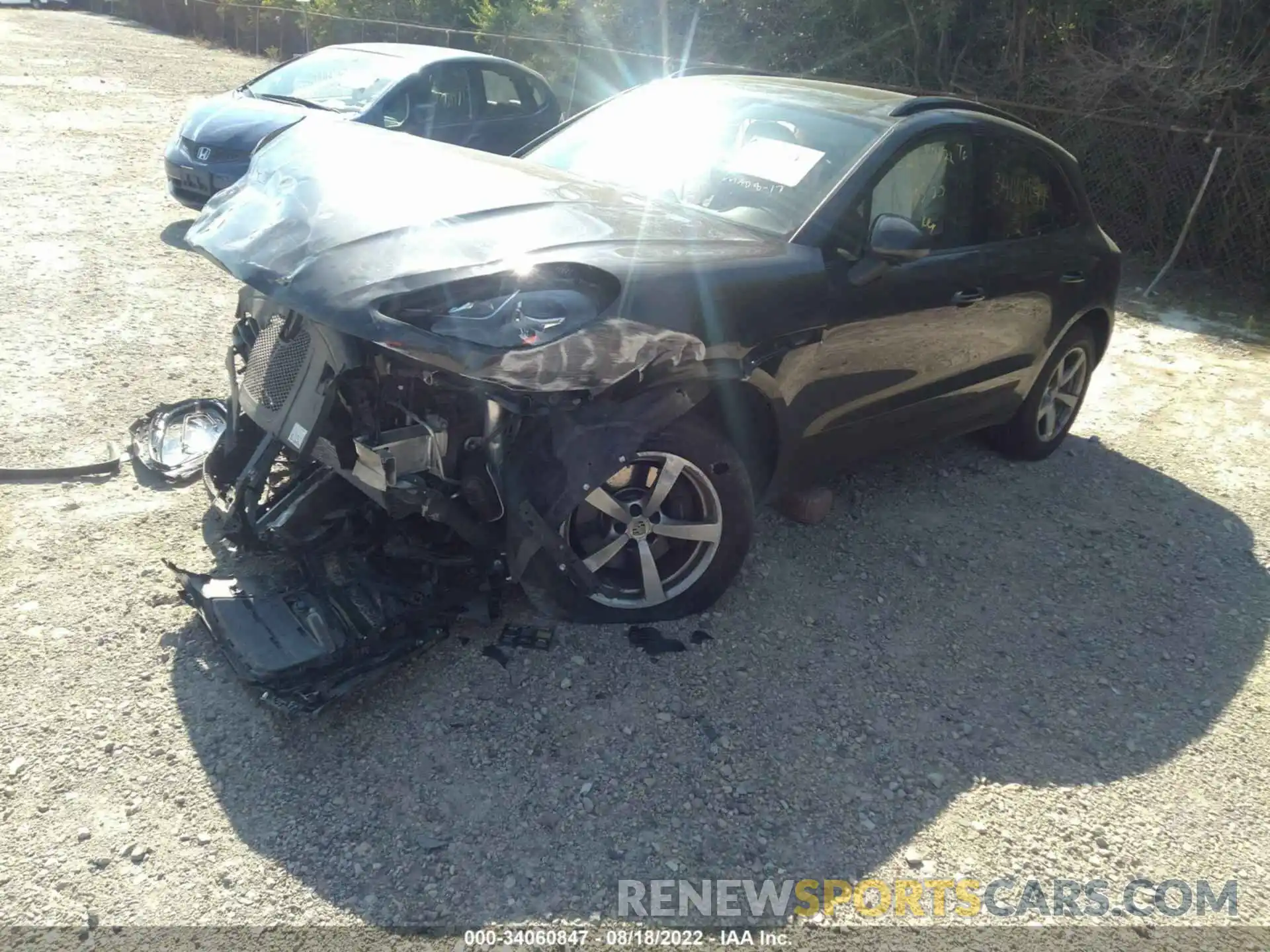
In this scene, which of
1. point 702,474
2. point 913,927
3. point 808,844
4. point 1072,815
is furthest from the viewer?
point 702,474

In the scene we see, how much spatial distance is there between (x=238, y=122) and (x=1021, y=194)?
660 centimetres

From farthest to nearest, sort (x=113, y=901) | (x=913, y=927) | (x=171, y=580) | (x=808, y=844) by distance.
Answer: (x=171, y=580) < (x=808, y=844) < (x=913, y=927) < (x=113, y=901)

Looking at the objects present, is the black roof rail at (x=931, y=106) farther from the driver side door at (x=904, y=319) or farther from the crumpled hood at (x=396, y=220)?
the crumpled hood at (x=396, y=220)

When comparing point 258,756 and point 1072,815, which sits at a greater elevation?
point 1072,815

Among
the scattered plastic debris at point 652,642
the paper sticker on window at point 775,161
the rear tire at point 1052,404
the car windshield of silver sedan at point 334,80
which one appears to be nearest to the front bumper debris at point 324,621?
the scattered plastic debris at point 652,642

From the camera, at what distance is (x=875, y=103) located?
4340 mm

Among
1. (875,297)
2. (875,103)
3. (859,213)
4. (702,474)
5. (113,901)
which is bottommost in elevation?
(113,901)

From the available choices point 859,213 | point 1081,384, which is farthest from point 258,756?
point 1081,384

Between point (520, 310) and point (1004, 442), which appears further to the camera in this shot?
point (1004, 442)

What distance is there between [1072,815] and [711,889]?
4.14 ft

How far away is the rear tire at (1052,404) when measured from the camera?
5.36 metres

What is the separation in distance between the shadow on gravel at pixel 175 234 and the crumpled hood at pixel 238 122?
734 mm

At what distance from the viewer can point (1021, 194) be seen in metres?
4.81

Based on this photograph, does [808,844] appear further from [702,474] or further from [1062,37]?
[1062,37]
